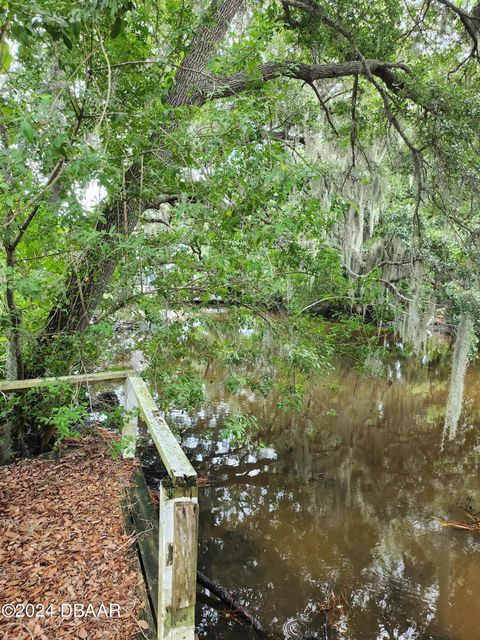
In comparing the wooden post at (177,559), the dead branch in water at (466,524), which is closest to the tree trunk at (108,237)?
the wooden post at (177,559)

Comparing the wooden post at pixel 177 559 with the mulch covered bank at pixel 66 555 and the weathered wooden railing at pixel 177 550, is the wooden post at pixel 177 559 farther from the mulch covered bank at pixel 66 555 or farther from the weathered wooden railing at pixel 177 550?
the mulch covered bank at pixel 66 555

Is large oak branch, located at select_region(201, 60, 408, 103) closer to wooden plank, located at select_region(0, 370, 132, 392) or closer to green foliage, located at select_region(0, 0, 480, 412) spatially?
green foliage, located at select_region(0, 0, 480, 412)

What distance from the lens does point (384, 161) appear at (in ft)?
23.6

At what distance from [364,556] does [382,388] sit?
613cm

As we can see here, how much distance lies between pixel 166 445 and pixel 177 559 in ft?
1.92

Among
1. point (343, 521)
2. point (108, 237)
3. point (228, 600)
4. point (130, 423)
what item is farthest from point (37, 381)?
point (343, 521)

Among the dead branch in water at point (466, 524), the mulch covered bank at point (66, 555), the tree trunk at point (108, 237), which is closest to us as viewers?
the mulch covered bank at point (66, 555)

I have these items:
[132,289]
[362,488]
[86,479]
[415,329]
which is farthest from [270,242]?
[415,329]

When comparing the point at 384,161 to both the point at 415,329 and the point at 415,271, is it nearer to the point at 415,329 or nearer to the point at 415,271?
the point at 415,271

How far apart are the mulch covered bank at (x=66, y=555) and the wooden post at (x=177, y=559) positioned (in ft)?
0.93

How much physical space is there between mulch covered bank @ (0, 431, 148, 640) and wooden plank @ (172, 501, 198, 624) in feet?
1.30

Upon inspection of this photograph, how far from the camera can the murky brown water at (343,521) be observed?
3740 mm

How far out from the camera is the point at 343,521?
200 inches

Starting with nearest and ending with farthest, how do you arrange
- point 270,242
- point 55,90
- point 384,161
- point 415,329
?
point 55,90 → point 270,242 → point 384,161 → point 415,329
